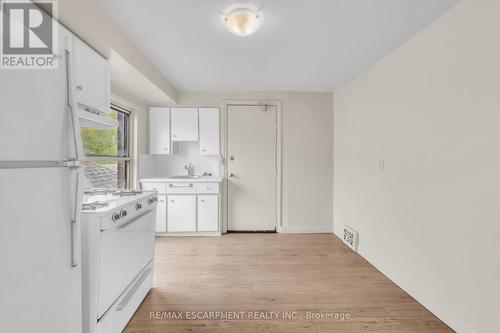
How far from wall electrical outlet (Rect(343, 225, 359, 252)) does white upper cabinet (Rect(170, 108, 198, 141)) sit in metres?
2.67

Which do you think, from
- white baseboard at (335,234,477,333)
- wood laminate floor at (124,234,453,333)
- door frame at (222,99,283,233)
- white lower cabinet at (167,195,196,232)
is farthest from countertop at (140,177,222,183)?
white baseboard at (335,234,477,333)

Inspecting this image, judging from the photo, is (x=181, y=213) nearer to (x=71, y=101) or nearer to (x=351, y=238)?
(x=351, y=238)

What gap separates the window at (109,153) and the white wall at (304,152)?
1178 mm

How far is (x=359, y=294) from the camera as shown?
2213mm

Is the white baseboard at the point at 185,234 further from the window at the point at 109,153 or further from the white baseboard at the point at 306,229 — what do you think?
the white baseboard at the point at 306,229

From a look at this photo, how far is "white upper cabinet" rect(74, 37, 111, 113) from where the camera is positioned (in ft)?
5.64

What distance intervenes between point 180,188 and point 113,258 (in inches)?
84.6

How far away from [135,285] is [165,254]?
4.15 ft

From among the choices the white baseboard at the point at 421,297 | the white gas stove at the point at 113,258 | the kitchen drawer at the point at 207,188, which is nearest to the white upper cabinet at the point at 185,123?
the kitchen drawer at the point at 207,188

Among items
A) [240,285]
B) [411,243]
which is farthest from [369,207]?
[240,285]

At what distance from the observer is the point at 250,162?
13.1ft

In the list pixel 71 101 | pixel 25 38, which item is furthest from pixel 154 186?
pixel 25 38

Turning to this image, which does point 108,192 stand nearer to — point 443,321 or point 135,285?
point 135,285

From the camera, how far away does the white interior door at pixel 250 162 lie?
397 cm
